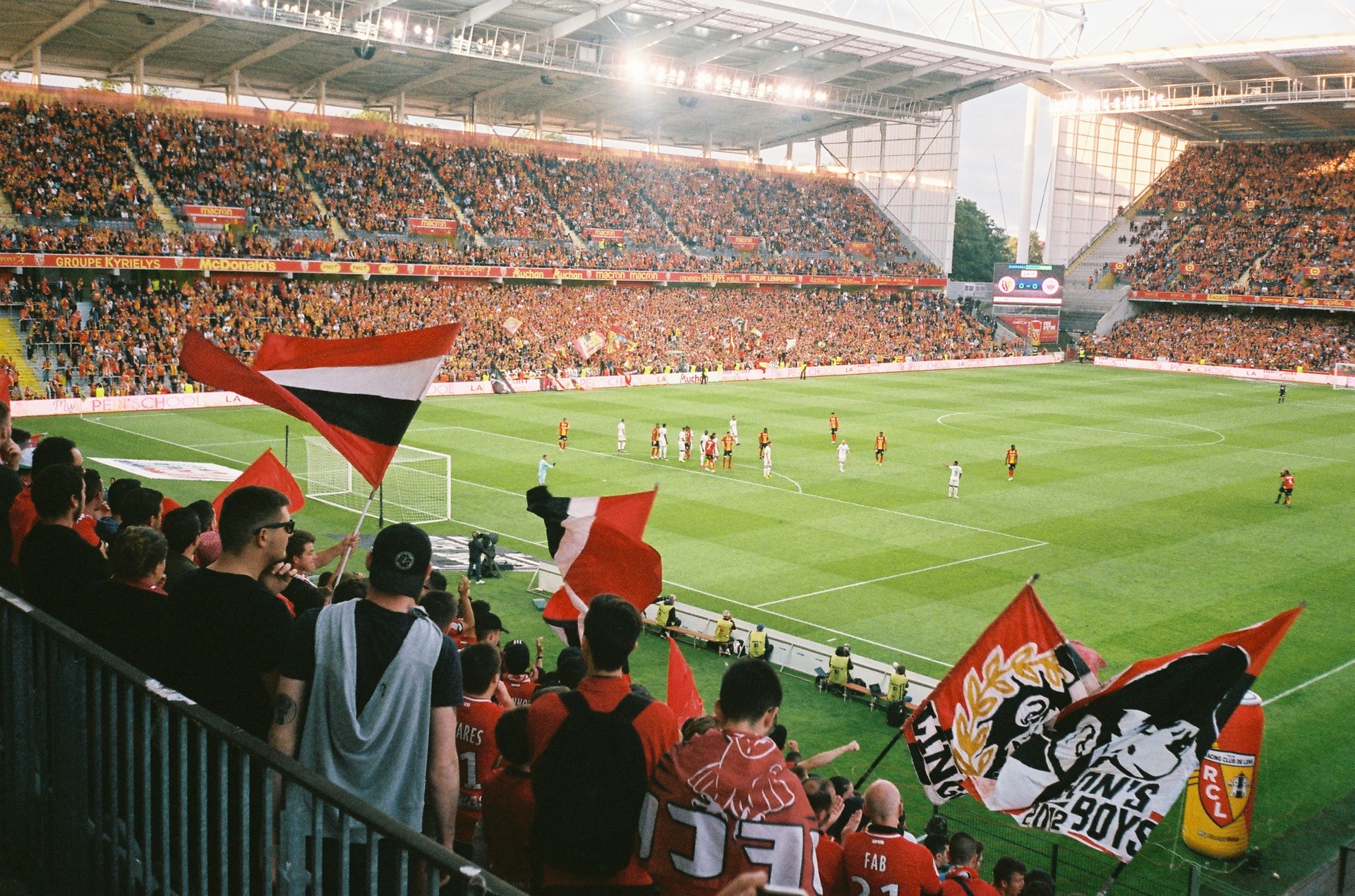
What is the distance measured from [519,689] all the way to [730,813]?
4.48 meters

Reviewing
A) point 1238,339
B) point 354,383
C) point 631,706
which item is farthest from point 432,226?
point 631,706

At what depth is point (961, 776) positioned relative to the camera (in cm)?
768

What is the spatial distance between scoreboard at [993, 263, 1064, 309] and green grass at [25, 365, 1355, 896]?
98.0 feet

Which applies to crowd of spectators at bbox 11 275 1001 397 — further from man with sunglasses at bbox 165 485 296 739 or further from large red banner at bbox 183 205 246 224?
man with sunglasses at bbox 165 485 296 739

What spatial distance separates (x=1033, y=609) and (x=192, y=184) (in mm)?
54586

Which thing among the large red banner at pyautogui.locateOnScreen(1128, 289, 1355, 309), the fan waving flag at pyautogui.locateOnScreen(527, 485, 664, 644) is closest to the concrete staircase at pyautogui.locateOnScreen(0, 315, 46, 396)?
the fan waving flag at pyautogui.locateOnScreen(527, 485, 664, 644)

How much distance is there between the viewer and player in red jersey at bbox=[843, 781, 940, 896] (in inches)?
214

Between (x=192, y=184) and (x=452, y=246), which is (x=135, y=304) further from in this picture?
(x=452, y=246)

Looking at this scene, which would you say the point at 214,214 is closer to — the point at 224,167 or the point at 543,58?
the point at 224,167

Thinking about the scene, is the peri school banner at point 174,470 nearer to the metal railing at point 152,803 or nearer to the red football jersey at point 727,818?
the metal railing at point 152,803

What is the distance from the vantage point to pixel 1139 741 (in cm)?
700

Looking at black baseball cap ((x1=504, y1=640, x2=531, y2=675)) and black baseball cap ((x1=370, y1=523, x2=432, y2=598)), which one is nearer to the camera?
black baseball cap ((x1=370, y1=523, x2=432, y2=598))

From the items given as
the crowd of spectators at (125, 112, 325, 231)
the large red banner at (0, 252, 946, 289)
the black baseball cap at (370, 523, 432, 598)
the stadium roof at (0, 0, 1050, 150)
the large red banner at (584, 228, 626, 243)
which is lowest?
the black baseball cap at (370, 523, 432, 598)

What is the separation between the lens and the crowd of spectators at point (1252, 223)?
7794 cm
